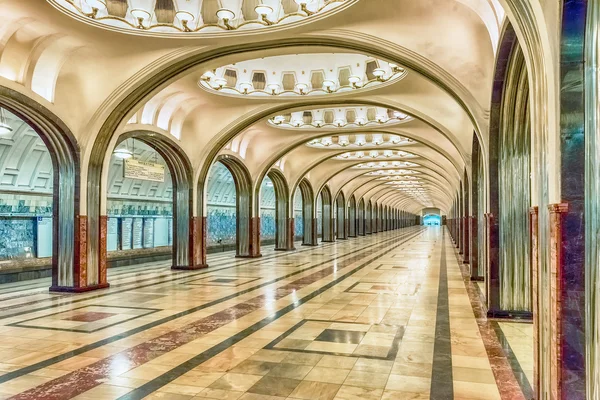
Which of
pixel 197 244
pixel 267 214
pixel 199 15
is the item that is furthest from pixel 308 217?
pixel 199 15

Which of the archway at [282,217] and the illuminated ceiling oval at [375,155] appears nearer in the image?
the archway at [282,217]

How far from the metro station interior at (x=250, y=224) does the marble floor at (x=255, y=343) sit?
39 millimetres

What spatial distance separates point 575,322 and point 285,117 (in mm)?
13424

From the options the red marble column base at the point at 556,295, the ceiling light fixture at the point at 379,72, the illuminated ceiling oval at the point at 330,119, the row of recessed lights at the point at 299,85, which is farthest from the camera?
the illuminated ceiling oval at the point at 330,119

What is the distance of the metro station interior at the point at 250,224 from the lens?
3.29m

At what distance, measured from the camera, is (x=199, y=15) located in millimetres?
7941

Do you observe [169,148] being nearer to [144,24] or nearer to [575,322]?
[144,24]

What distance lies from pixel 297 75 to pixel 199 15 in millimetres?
4790

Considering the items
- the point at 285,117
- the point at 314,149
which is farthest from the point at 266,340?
the point at 314,149

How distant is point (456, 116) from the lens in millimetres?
12367

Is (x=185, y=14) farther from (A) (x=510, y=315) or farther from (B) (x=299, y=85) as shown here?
(A) (x=510, y=315)

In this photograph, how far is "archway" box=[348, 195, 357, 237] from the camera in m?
36.1

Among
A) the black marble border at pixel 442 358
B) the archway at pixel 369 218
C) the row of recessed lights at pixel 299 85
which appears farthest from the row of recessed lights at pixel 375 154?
the archway at pixel 369 218

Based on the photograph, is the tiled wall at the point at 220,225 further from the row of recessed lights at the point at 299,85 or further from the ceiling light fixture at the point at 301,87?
the ceiling light fixture at the point at 301,87
